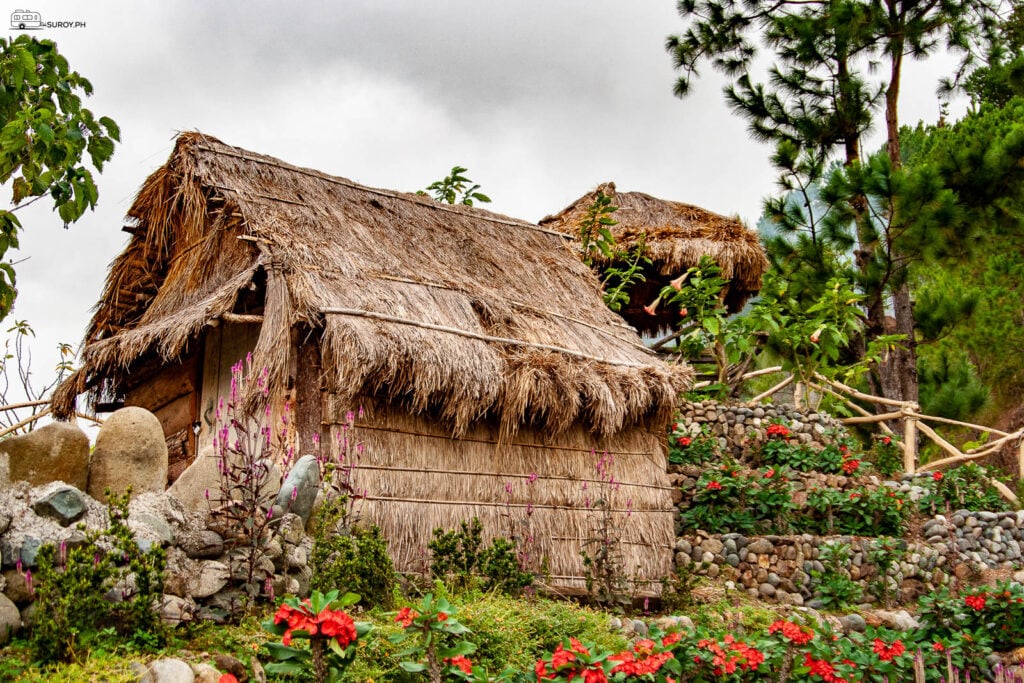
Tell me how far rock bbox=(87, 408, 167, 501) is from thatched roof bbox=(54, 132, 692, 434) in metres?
1.54

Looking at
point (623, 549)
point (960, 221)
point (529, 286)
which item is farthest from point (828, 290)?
point (623, 549)

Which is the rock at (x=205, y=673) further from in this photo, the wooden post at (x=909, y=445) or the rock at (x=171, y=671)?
the wooden post at (x=909, y=445)

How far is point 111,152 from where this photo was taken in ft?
14.1

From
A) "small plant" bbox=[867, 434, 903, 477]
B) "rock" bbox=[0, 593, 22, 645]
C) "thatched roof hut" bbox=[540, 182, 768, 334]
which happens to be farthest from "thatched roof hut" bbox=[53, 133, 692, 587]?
"thatched roof hut" bbox=[540, 182, 768, 334]

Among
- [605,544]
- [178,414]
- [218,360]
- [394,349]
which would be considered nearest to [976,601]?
[605,544]

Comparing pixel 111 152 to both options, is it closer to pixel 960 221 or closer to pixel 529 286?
pixel 529 286

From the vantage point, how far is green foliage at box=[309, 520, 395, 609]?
5117 mm

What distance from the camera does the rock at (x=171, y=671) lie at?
153 inches

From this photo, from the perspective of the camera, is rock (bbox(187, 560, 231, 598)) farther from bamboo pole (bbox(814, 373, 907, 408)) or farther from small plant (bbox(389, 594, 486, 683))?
bamboo pole (bbox(814, 373, 907, 408))

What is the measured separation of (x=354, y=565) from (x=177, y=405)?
13.7 feet

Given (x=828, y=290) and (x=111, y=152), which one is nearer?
(x=111, y=152)

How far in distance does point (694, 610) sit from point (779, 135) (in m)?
8.99

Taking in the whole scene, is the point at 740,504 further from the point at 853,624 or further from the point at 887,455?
the point at 887,455

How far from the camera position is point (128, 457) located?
503cm
